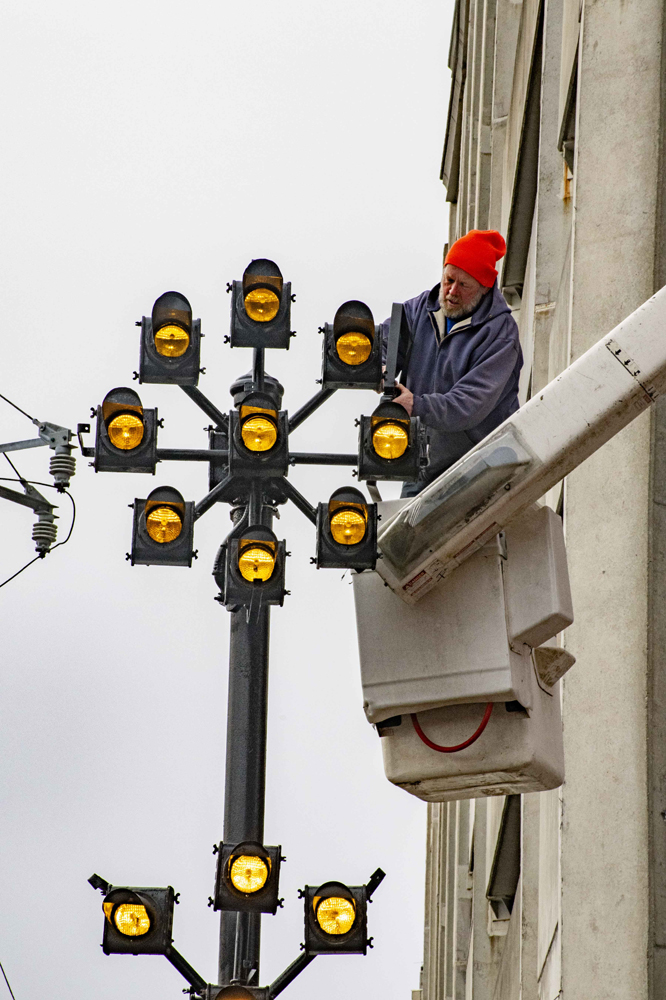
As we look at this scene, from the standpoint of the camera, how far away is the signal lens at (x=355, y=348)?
6.74 meters

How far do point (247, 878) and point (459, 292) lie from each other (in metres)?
2.45

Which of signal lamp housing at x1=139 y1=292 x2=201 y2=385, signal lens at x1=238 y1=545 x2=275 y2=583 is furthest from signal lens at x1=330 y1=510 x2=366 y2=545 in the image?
signal lamp housing at x1=139 y1=292 x2=201 y2=385

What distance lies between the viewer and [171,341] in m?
6.86

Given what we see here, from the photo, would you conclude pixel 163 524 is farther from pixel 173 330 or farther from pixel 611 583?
pixel 611 583

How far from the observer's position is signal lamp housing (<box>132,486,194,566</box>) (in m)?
6.54

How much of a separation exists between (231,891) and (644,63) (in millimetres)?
4002

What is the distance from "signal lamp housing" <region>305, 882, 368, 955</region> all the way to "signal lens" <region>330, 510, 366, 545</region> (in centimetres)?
151

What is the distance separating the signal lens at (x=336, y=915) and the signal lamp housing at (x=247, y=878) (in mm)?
200

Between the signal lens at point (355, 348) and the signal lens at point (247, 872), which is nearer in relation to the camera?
the signal lens at point (247, 872)

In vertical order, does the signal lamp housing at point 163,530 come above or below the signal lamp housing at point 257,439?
below

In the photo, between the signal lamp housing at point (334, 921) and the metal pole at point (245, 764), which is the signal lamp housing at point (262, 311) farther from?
the signal lamp housing at point (334, 921)

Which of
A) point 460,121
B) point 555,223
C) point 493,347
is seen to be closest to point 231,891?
point 493,347

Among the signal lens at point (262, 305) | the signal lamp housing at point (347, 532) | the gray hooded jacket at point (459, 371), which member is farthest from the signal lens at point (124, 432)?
the gray hooded jacket at point (459, 371)

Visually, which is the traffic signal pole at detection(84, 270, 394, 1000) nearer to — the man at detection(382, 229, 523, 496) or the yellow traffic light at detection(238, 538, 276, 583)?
the yellow traffic light at detection(238, 538, 276, 583)
